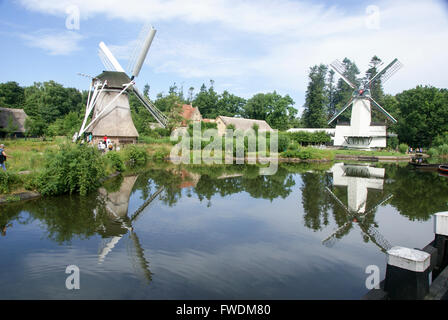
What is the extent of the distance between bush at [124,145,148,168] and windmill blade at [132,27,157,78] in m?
6.89

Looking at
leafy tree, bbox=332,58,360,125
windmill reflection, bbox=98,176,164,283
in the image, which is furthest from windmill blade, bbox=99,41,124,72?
leafy tree, bbox=332,58,360,125

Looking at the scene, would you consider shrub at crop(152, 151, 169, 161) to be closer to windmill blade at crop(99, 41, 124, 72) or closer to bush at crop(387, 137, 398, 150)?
windmill blade at crop(99, 41, 124, 72)

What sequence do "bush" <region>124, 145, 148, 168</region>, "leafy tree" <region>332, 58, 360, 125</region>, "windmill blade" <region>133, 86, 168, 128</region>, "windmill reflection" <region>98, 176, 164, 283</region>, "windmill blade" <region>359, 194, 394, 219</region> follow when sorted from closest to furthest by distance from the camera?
"windmill reflection" <region>98, 176, 164, 283</region> → "windmill blade" <region>359, 194, 394, 219</region> → "bush" <region>124, 145, 148, 168</region> → "windmill blade" <region>133, 86, 168, 128</region> → "leafy tree" <region>332, 58, 360, 125</region>

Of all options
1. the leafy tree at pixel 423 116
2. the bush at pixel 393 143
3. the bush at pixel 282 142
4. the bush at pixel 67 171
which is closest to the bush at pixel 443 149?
the leafy tree at pixel 423 116

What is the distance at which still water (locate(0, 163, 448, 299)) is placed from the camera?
16.1 feet

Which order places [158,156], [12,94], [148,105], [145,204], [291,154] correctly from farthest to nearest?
[12,94] → [291,154] → [148,105] → [158,156] → [145,204]

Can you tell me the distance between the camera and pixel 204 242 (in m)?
7.02

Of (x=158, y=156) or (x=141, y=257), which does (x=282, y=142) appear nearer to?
(x=158, y=156)

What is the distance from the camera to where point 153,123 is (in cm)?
4178

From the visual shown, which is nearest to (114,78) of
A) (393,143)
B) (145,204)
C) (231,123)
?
(145,204)

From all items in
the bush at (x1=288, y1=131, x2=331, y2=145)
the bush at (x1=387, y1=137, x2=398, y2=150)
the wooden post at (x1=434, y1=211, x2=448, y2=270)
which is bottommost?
the wooden post at (x1=434, y1=211, x2=448, y2=270)

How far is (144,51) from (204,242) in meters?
23.2
